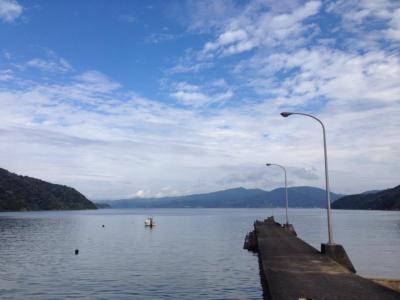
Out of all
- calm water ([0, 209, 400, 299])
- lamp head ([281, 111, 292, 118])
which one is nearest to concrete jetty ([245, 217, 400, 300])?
calm water ([0, 209, 400, 299])

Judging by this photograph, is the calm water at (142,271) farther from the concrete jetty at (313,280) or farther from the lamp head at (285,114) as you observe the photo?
the lamp head at (285,114)

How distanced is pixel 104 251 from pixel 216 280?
26.7 metres

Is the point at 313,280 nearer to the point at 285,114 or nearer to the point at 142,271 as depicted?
the point at 285,114

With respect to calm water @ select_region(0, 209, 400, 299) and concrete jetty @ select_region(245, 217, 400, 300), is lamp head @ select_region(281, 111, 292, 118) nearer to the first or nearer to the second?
concrete jetty @ select_region(245, 217, 400, 300)

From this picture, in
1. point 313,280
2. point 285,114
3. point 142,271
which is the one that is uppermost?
point 285,114

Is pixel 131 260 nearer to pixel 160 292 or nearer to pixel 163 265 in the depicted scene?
pixel 163 265

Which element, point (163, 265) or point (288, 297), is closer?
point (288, 297)

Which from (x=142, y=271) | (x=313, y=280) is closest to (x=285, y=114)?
(x=313, y=280)

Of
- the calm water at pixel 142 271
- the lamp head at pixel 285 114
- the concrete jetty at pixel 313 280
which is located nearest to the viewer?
the concrete jetty at pixel 313 280

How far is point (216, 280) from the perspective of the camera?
3384 centimetres

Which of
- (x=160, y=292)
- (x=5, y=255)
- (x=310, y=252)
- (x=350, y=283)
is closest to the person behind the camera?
(x=350, y=283)

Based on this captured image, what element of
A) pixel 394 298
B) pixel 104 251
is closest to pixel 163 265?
pixel 104 251

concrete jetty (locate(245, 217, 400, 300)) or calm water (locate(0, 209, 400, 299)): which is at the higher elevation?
concrete jetty (locate(245, 217, 400, 300))

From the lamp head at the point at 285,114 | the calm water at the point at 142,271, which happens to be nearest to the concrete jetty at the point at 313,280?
the calm water at the point at 142,271
